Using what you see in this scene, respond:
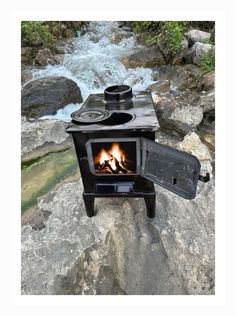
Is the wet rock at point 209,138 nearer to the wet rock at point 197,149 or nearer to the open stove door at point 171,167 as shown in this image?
the wet rock at point 197,149

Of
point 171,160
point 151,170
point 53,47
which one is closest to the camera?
point 171,160

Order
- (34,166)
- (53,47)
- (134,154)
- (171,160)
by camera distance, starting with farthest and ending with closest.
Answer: (53,47), (34,166), (134,154), (171,160)

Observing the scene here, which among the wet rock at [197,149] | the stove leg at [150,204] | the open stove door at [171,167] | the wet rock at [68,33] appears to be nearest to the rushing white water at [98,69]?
the wet rock at [68,33]

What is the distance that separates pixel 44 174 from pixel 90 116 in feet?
4.63

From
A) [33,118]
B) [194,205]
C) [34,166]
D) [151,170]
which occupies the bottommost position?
[194,205]

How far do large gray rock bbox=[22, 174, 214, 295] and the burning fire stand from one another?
0.55 meters

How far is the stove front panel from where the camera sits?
2164 millimetres

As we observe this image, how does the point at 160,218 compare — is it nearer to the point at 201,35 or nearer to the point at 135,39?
the point at 201,35

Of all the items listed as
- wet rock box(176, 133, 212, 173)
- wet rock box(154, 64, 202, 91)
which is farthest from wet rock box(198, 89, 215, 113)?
wet rock box(176, 133, 212, 173)

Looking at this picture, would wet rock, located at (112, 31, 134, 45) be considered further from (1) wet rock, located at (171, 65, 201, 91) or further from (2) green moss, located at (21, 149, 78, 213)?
(2) green moss, located at (21, 149, 78, 213)

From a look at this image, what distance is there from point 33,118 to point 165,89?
2.78m

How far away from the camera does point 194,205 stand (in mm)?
2680

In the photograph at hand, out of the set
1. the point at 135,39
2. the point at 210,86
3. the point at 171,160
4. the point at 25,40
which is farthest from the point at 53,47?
the point at 171,160

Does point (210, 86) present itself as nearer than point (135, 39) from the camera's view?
Yes
